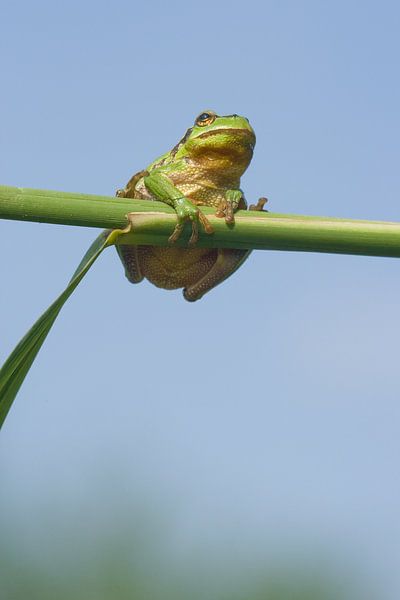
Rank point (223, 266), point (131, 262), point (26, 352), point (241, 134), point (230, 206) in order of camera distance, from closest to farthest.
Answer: point (26, 352) → point (230, 206) → point (223, 266) → point (131, 262) → point (241, 134)

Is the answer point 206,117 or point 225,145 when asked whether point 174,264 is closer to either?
point 225,145

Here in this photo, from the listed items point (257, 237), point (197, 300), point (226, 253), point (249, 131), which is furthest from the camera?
point (249, 131)

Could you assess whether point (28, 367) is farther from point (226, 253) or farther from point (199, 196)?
point (199, 196)

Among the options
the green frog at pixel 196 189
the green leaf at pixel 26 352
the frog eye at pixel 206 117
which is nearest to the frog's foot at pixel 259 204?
the green frog at pixel 196 189

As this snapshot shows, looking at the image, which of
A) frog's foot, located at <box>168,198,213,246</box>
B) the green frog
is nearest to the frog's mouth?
the green frog

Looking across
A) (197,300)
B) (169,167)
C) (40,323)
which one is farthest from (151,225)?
(169,167)

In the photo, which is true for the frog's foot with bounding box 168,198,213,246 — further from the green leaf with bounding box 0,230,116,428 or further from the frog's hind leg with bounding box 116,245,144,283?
the frog's hind leg with bounding box 116,245,144,283

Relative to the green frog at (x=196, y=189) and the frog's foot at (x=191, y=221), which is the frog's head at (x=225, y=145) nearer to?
the green frog at (x=196, y=189)

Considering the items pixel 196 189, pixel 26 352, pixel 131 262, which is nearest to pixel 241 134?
pixel 196 189
